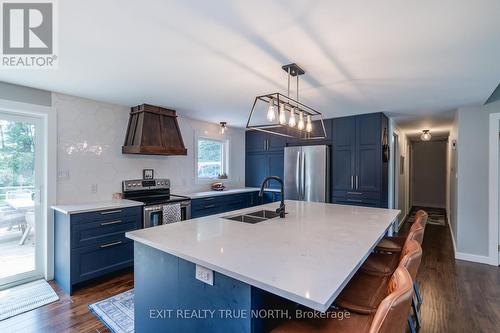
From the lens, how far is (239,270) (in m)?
1.10

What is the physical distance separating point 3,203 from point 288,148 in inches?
167

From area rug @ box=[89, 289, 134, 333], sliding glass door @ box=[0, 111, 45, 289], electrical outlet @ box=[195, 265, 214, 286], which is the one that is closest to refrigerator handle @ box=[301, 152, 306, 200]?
area rug @ box=[89, 289, 134, 333]

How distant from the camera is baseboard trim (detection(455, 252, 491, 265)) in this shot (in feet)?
11.5

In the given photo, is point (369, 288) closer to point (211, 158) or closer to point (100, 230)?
point (100, 230)

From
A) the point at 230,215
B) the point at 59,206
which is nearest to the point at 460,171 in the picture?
the point at 230,215

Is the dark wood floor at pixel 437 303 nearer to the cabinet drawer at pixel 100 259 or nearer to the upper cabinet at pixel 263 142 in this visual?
the cabinet drawer at pixel 100 259

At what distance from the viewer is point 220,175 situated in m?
5.34

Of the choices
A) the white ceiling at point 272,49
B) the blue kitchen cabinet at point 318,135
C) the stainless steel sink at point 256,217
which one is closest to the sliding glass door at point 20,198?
the white ceiling at point 272,49

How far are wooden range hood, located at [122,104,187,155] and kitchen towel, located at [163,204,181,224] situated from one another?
0.81 m

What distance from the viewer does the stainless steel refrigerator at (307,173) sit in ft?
14.8

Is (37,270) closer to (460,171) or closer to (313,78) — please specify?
(313,78)

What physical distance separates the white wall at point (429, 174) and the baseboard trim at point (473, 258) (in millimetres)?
5600

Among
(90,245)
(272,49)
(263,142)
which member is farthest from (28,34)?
(263,142)

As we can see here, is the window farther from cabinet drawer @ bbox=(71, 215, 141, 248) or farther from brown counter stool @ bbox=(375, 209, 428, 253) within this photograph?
brown counter stool @ bbox=(375, 209, 428, 253)
